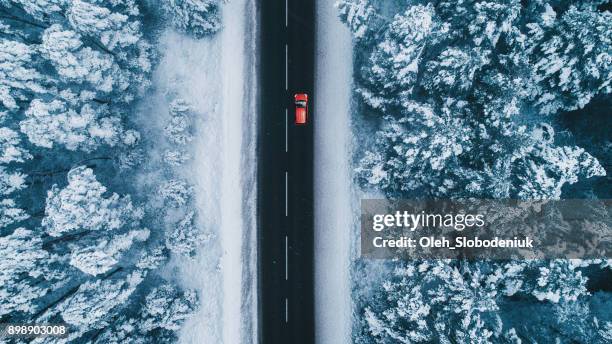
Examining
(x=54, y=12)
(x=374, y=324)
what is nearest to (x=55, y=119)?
(x=54, y=12)

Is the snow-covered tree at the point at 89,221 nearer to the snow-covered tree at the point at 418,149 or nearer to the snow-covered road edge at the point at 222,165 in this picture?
the snow-covered road edge at the point at 222,165

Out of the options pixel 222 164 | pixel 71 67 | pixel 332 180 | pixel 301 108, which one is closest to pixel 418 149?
pixel 332 180

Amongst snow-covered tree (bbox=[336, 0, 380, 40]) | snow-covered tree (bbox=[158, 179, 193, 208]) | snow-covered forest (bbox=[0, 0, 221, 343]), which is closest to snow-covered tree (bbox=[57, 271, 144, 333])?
snow-covered forest (bbox=[0, 0, 221, 343])

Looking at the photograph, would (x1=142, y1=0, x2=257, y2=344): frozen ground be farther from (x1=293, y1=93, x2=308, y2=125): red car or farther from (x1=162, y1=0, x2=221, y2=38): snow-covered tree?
(x1=293, y1=93, x2=308, y2=125): red car

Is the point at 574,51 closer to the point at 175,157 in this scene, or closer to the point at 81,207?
the point at 175,157

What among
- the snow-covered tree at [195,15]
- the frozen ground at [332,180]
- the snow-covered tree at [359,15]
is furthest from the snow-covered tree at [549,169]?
the snow-covered tree at [195,15]

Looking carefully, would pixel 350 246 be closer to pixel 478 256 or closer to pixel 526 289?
pixel 478 256
